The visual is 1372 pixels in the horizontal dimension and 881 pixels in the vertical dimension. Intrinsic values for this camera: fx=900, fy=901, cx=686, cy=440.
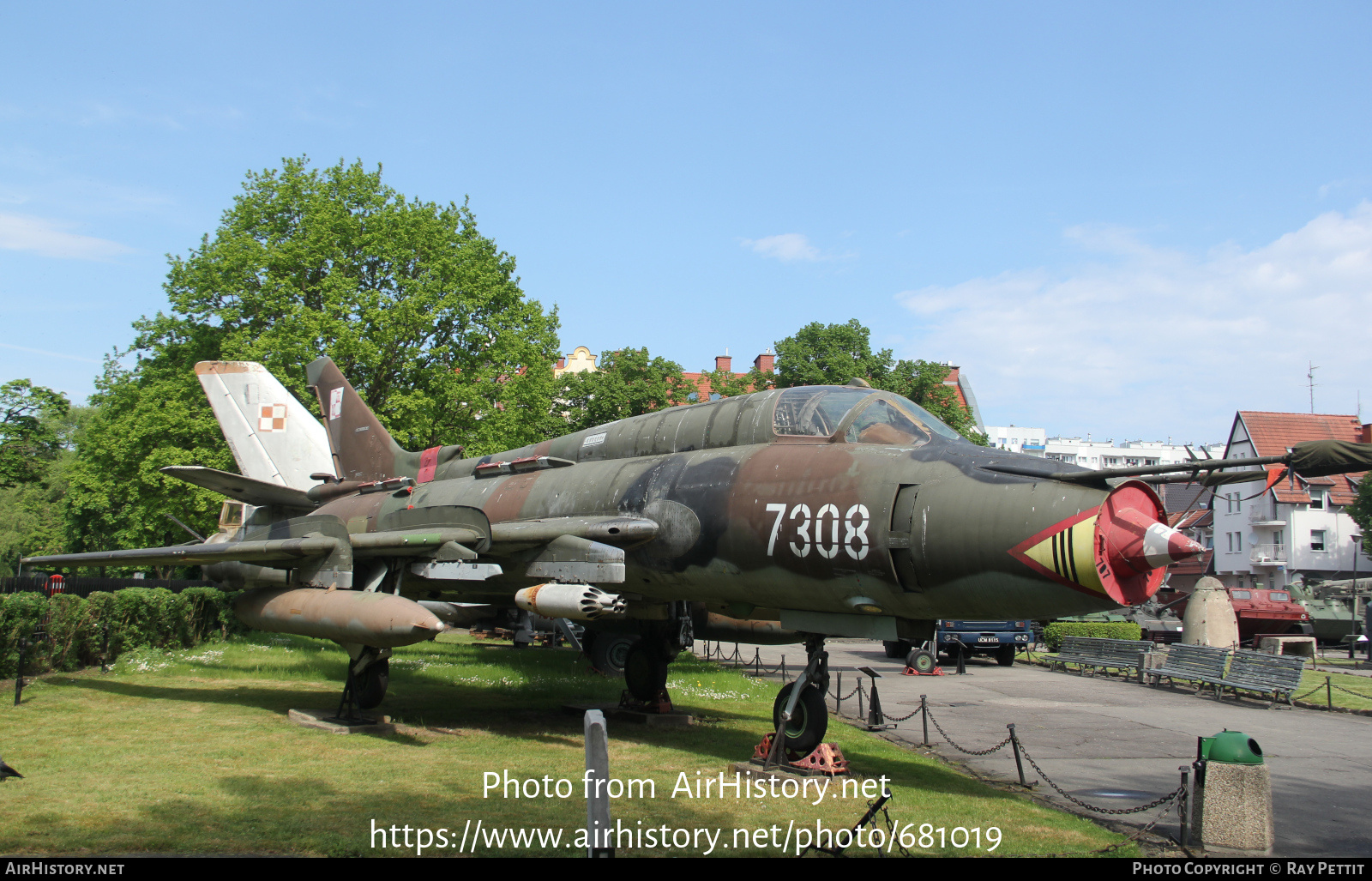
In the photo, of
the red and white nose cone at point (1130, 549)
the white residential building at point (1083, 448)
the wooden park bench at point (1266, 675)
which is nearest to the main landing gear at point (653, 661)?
the red and white nose cone at point (1130, 549)

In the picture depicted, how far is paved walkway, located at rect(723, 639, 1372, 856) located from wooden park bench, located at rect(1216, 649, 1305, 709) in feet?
1.29

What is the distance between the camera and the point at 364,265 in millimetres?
27484

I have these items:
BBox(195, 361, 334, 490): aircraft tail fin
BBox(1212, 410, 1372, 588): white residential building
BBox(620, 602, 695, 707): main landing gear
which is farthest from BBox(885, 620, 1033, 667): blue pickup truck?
BBox(1212, 410, 1372, 588): white residential building

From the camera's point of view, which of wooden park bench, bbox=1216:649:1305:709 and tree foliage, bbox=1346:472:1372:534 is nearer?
wooden park bench, bbox=1216:649:1305:709

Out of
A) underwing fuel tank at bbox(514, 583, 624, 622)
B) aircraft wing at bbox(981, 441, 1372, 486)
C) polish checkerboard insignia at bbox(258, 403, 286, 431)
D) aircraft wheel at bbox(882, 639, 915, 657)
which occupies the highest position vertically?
polish checkerboard insignia at bbox(258, 403, 286, 431)

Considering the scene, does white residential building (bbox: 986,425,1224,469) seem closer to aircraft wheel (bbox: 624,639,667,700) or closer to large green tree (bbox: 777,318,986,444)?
large green tree (bbox: 777,318,986,444)

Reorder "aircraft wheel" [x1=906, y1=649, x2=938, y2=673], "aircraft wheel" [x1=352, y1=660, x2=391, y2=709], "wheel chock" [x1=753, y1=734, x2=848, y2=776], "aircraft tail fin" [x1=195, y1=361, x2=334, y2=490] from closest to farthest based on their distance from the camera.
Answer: "wheel chock" [x1=753, y1=734, x2=848, y2=776] → "aircraft wheel" [x1=352, y1=660, x2=391, y2=709] → "aircraft tail fin" [x1=195, y1=361, x2=334, y2=490] → "aircraft wheel" [x1=906, y1=649, x2=938, y2=673]

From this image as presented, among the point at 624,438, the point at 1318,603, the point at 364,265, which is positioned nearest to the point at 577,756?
the point at 624,438

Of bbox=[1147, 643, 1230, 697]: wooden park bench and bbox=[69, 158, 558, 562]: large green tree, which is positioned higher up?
bbox=[69, 158, 558, 562]: large green tree

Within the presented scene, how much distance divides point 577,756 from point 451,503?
4.88m

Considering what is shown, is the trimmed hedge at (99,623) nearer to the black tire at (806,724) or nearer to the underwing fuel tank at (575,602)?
the underwing fuel tank at (575,602)

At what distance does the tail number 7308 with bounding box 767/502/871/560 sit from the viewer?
827 centimetres

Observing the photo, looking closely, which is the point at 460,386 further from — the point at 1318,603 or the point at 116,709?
the point at 1318,603

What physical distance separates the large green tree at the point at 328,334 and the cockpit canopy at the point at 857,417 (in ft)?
59.7
